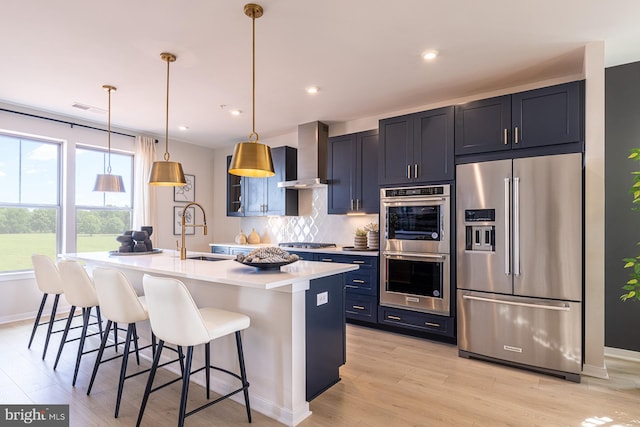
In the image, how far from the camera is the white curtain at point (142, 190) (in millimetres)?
5359

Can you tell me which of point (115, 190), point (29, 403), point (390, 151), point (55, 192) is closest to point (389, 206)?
point (390, 151)

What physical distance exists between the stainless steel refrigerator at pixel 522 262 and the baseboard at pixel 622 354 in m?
0.85

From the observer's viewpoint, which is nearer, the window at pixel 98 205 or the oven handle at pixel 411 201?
the oven handle at pixel 411 201

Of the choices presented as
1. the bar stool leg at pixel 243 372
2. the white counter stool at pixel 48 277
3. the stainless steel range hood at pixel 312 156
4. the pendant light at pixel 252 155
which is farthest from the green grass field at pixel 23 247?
the bar stool leg at pixel 243 372

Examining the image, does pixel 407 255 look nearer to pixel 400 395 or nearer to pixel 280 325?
pixel 400 395

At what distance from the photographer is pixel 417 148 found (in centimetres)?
374

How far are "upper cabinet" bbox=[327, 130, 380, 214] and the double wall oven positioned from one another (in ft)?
1.34

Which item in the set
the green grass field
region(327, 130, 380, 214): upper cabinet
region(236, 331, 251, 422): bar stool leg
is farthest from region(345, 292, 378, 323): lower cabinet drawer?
the green grass field

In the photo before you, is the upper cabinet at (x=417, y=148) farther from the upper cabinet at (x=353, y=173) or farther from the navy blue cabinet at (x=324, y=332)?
the navy blue cabinet at (x=324, y=332)

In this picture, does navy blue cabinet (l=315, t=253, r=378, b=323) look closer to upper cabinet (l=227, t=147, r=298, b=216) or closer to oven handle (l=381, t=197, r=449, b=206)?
oven handle (l=381, t=197, r=449, b=206)

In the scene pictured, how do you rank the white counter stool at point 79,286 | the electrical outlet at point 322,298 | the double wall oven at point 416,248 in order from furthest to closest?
1. the double wall oven at point 416,248
2. the white counter stool at point 79,286
3. the electrical outlet at point 322,298

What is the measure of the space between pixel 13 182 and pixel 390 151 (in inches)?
187

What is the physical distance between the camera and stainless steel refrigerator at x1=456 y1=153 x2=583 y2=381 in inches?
109

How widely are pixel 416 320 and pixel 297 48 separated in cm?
295
